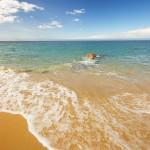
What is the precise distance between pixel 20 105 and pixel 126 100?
6.76 m

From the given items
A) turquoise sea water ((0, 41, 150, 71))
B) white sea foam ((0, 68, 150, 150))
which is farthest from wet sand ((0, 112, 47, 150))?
turquoise sea water ((0, 41, 150, 71))

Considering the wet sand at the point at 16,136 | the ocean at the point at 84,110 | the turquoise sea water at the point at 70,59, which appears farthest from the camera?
the turquoise sea water at the point at 70,59

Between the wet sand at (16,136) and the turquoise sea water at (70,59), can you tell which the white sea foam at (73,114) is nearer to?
the wet sand at (16,136)

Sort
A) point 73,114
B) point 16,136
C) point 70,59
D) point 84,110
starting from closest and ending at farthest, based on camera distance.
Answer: point 16,136 → point 73,114 → point 84,110 → point 70,59

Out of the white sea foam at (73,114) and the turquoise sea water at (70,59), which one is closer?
the white sea foam at (73,114)

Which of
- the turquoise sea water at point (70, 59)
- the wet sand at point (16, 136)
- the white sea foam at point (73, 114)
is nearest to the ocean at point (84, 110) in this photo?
the white sea foam at point (73, 114)

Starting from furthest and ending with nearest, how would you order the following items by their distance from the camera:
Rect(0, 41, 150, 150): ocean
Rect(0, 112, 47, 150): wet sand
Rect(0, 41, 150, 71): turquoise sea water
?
Rect(0, 41, 150, 71): turquoise sea water → Rect(0, 41, 150, 150): ocean → Rect(0, 112, 47, 150): wet sand

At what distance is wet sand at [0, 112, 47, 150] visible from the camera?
4945 mm

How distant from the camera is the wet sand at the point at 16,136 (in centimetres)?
495

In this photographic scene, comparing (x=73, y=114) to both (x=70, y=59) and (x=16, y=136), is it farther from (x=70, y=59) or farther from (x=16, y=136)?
(x=70, y=59)

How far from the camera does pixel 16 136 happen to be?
5.41 meters

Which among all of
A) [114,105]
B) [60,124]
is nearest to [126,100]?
[114,105]

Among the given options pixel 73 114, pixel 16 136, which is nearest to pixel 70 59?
pixel 73 114

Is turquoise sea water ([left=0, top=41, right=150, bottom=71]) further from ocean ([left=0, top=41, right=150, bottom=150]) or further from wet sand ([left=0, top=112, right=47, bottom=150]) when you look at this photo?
wet sand ([left=0, top=112, right=47, bottom=150])
